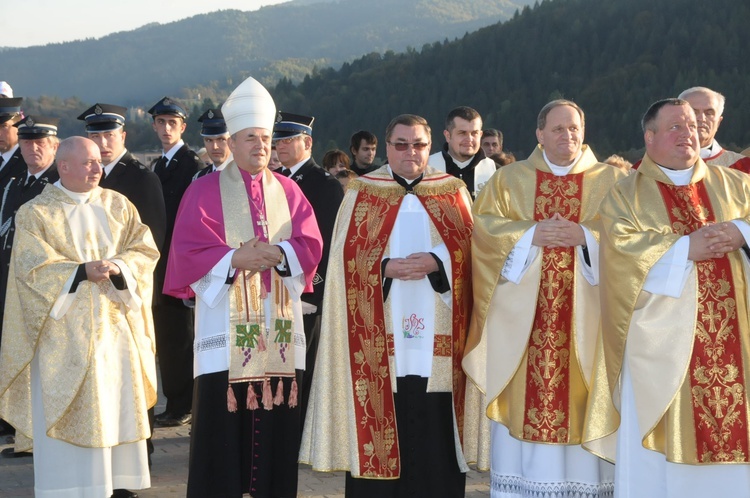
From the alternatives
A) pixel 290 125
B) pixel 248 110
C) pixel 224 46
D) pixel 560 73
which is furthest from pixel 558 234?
pixel 224 46

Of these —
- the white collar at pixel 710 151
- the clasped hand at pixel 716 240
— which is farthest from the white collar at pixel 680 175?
the white collar at pixel 710 151

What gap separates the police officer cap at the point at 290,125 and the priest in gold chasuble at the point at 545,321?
195 cm

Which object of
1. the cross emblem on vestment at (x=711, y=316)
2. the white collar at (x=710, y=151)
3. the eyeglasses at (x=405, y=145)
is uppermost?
the white collar at (x=710, y=151)

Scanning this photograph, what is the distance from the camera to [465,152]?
798cm

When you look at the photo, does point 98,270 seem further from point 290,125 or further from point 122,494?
point 290,125

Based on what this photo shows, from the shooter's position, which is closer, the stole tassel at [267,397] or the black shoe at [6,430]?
the stole tassel at [267,397]

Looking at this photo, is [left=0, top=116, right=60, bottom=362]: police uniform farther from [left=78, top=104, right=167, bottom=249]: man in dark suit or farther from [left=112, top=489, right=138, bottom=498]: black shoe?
[left=112, top=489, right=138, bottom=498]: black shoe

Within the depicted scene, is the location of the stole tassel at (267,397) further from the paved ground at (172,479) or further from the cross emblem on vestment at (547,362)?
the cross emblem on vestment at (547,362)

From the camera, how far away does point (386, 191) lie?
245 inches

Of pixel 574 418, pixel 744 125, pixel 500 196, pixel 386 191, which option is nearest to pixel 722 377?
pixel 574 418

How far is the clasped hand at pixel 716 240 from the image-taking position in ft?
17.4

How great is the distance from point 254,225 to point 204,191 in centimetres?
37

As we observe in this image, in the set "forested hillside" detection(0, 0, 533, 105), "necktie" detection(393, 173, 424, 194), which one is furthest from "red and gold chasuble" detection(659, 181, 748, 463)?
"forested hillside" detection(0, 0, 533, 105)

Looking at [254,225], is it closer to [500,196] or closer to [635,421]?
[500,196]
